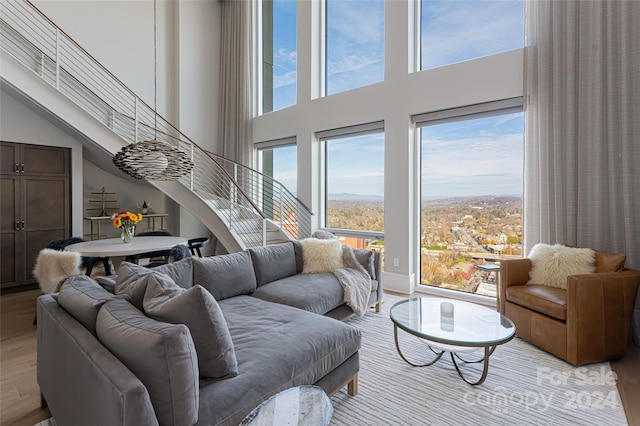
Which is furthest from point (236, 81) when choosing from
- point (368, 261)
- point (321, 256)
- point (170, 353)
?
point (170, 353)

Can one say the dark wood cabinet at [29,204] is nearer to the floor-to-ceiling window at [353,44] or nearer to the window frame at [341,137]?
the window frame at [341,137]

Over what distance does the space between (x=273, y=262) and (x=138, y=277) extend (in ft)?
4.76

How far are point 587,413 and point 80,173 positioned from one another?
650 centimetres

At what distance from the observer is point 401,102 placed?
4.28 meters

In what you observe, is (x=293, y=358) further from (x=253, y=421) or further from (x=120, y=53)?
(x=120, y=53)

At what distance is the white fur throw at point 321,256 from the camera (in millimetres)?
3414

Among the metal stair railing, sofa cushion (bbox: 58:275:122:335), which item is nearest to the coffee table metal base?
sofa cushion (bbox: 58:275:122:335)

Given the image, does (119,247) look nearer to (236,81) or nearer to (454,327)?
(454,327)

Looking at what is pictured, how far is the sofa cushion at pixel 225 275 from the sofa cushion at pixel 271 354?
0.26 m

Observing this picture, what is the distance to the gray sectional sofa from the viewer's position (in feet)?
3.63

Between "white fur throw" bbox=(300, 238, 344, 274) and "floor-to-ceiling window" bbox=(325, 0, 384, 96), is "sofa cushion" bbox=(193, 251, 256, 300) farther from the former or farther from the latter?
"floor-to-ceiling window" bbox=(325, 0, 384, 96)

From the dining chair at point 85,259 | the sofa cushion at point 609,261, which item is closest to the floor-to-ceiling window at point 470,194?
the sofa cushion at point 609,261

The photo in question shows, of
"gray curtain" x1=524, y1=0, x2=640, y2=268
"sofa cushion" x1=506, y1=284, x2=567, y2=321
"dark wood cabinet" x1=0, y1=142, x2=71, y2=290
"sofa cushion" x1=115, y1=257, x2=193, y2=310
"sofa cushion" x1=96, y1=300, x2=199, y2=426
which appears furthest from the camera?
"dark wood cabinet" x1=0, y1=142, x2=71, y2=290

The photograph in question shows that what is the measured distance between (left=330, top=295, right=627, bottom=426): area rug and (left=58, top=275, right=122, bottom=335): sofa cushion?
1.41 metres
